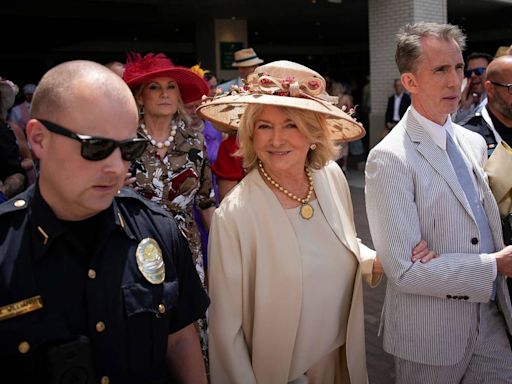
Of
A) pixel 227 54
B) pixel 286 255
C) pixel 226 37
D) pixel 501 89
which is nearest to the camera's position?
pixel 286 255

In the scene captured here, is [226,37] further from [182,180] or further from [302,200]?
[302,200]

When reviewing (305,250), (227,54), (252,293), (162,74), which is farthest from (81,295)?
(227,54)

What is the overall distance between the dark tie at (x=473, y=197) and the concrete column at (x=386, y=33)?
30.9 ft

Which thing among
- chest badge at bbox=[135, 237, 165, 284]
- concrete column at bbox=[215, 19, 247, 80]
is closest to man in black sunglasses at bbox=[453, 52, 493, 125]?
chest badge at bbox=[135, 237, 165, 284]

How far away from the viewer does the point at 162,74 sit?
3275 millimetres

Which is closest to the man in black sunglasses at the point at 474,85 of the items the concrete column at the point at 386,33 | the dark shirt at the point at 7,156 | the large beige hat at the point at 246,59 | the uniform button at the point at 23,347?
the large beige hat at the point at 246,59

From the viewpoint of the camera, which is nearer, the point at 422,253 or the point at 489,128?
the point at 422,253

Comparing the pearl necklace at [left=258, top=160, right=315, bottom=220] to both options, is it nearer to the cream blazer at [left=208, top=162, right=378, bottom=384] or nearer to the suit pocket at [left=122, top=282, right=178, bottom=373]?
the cream blazer at [left=208, top=162, right=378, bottom=384]

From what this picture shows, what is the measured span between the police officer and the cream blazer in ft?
1.66

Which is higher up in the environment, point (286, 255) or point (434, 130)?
point (434, 130)

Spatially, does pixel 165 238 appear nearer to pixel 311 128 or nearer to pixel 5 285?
pixel 5 285

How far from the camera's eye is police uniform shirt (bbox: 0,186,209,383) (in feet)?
4.55

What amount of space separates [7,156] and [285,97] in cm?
242

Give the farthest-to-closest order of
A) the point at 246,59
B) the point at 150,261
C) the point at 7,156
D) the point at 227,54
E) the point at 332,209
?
the point at 227,54 → the point at 246,59 → the point at 7,156 → the point at 332,209 → the point at 150,261
